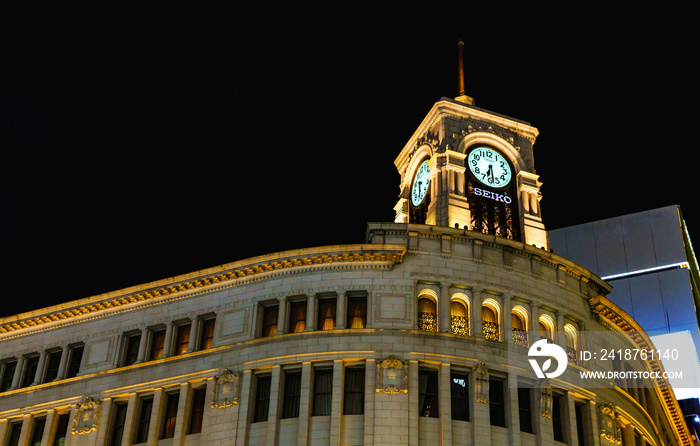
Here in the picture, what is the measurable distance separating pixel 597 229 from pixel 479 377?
54.1 meters

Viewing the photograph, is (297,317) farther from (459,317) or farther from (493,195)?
(493,195)

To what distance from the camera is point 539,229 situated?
170ft

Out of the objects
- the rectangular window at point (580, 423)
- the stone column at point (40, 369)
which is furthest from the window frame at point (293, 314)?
the stone column at point (40, 369)

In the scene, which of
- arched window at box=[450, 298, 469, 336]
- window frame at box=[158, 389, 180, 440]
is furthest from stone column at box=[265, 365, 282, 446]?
arched window at box=[450, 298, 469, 336]

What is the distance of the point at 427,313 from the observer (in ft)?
127

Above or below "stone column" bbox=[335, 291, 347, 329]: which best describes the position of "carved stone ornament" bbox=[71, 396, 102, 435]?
below

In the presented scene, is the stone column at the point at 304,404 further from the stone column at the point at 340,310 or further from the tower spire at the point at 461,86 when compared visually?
the tower spire at the point at 461,86

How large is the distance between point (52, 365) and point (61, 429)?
429 centimetres

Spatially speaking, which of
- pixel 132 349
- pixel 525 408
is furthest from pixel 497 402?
pixel 132 349

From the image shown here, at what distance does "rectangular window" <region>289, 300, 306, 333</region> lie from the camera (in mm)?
38856

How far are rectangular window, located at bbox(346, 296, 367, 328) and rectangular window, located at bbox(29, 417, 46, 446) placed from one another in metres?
18.1

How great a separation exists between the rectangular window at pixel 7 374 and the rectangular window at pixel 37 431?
3.96m

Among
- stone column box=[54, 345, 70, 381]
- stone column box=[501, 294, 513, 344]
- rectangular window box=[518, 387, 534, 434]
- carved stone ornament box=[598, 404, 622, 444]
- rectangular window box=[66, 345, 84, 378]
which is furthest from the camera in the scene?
rectangular window box=[66, 345, 84, 378]
